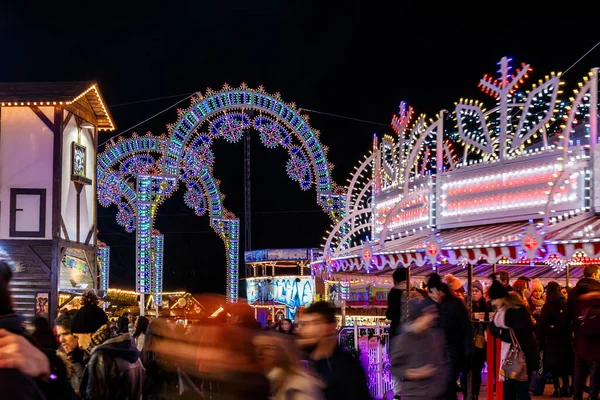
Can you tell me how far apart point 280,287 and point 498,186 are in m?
21.0

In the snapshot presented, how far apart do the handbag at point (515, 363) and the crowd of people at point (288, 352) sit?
0.04 ft

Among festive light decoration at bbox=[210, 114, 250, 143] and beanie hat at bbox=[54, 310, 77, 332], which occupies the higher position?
festive light decoration at bbox=[210, 114, 250, 143]

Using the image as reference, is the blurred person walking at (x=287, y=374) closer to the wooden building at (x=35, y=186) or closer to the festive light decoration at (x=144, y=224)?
the wooden building at (x=35, y=186)

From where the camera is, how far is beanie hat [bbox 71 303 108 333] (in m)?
10.4

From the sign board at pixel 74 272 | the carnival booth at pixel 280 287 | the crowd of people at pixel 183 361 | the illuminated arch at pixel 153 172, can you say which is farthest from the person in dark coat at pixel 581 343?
the carnival booth at pixel 280 287

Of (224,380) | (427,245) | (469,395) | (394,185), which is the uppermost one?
(394,185)

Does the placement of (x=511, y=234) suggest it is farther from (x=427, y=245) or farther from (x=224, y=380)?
(x=224, y=380)

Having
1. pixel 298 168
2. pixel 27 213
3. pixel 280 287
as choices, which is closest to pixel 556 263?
pixel 298 168

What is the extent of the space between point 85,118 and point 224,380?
17.2 metres

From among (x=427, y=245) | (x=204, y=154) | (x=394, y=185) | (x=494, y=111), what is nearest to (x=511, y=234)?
(x=427, y=245)

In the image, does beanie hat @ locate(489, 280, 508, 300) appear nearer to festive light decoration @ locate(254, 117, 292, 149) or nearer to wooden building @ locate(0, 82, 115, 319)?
wooden building @ locate(0, 82, 115, 319)

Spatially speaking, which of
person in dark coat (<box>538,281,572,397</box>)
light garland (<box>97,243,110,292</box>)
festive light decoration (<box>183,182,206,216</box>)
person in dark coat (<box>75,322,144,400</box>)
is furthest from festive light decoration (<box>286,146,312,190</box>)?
person in dark coat (<box>75,322,144,400</box>)

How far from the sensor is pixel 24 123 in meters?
21.3

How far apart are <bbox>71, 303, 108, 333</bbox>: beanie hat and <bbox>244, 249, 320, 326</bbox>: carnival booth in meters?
19.6
